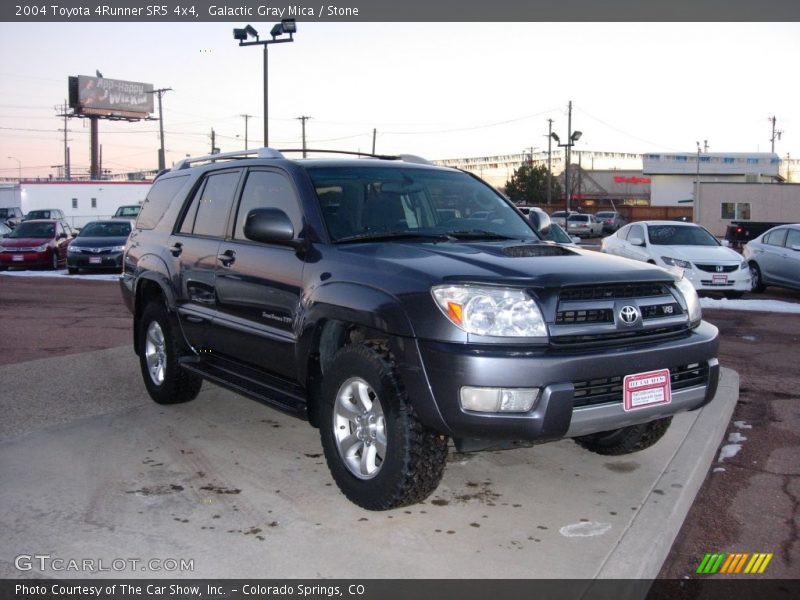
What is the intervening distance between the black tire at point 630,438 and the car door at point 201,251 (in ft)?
8.87

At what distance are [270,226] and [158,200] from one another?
263cm

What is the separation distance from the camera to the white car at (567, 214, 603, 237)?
51.1 metres

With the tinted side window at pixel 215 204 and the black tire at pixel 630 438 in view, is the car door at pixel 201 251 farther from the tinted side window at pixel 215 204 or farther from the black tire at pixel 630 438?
the black tire at pixel 630 438

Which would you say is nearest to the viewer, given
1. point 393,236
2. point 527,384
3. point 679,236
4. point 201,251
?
point 527,384

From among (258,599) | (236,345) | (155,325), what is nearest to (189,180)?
(155,325)

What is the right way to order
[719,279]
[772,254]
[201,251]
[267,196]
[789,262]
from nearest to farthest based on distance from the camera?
1. [267,196]
2. [201,251]
3. [719,279]
4. [789,262]
5. [772,254]

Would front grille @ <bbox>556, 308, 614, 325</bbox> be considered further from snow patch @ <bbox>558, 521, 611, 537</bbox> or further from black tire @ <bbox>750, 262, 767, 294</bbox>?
black tire @ <bbox>750, 262, 767, 294</bbox>

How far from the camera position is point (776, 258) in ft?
53.4

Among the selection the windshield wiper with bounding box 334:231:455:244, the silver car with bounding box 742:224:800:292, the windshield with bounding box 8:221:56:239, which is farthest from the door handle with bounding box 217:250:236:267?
the windshield with bounding box 8:221:56:239

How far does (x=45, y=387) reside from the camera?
6918mm

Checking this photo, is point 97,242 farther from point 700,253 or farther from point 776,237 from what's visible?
point 776,237

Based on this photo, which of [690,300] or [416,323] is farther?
[690,300]

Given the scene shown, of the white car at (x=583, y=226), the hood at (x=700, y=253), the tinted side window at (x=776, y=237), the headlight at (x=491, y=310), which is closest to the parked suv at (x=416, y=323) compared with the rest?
the headlight at (x=491, y=310)

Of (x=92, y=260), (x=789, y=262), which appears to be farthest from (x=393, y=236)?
(x=92, y=260)
